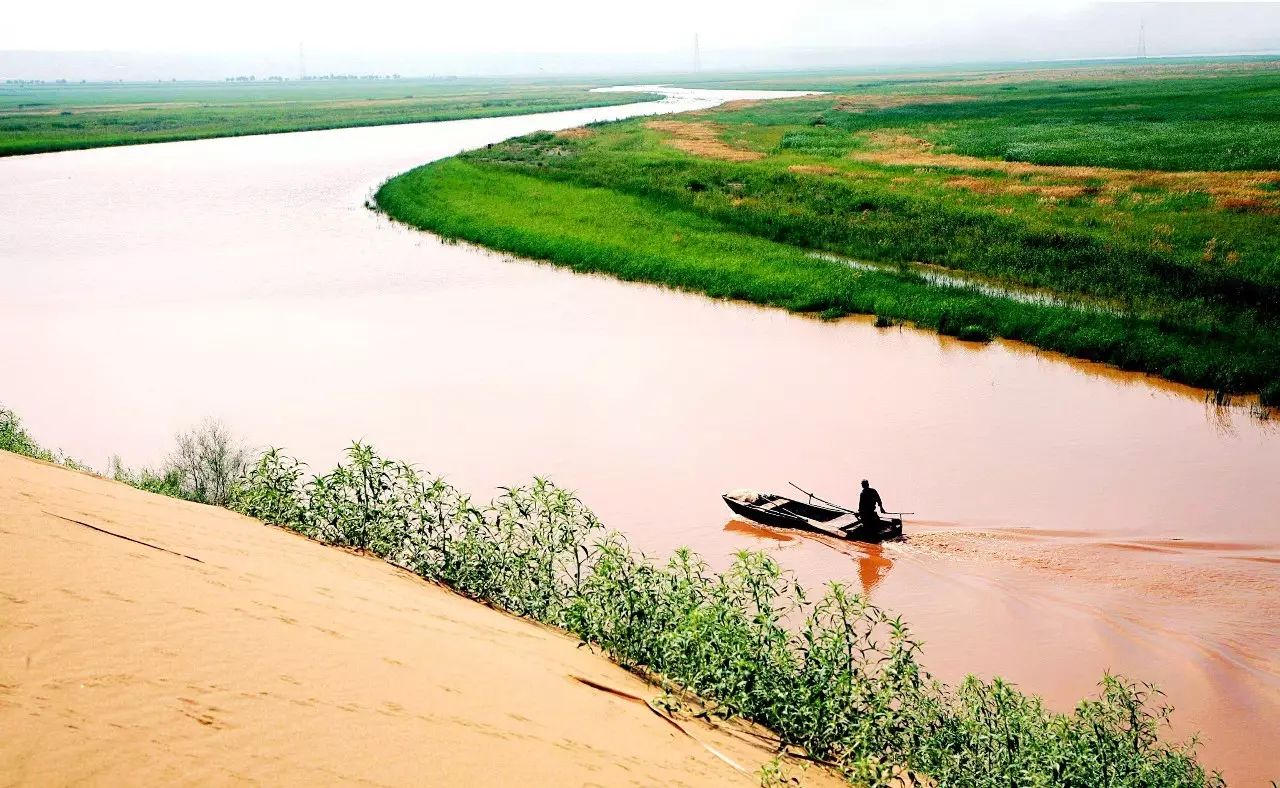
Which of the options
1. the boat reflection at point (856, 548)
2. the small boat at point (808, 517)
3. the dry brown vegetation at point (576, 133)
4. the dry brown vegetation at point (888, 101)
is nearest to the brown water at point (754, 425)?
the boat reflection at point (856, 548)

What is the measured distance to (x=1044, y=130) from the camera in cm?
5759

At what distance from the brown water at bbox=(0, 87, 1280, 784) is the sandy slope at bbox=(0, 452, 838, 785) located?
4.89 meters

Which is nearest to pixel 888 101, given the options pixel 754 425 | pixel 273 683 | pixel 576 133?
pixel 576 133

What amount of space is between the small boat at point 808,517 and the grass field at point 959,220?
9018 mm

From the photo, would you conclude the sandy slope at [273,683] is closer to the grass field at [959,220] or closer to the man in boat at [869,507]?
the man in boat at [869,507]

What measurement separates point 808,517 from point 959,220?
70.1ft

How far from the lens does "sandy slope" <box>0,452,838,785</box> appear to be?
5016 millimetres

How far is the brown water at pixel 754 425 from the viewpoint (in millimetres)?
10859

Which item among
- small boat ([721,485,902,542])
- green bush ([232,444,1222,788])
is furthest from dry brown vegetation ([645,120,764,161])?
green bush ([232,444,1222,788])

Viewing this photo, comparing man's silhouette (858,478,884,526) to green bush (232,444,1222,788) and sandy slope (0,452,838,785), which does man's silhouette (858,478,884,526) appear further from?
sandy slope (0,452,838,785)

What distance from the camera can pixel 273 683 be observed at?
575cm

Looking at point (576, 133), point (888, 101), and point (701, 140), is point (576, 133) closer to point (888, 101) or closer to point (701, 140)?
point (701, 140)

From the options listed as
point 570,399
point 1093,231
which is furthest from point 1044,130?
point 570,399

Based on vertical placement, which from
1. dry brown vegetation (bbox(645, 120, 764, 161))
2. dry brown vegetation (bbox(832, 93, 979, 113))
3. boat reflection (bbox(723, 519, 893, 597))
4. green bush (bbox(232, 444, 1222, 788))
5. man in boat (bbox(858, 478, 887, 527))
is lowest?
boat reflection (bbox(723, 519, 893, 597))
